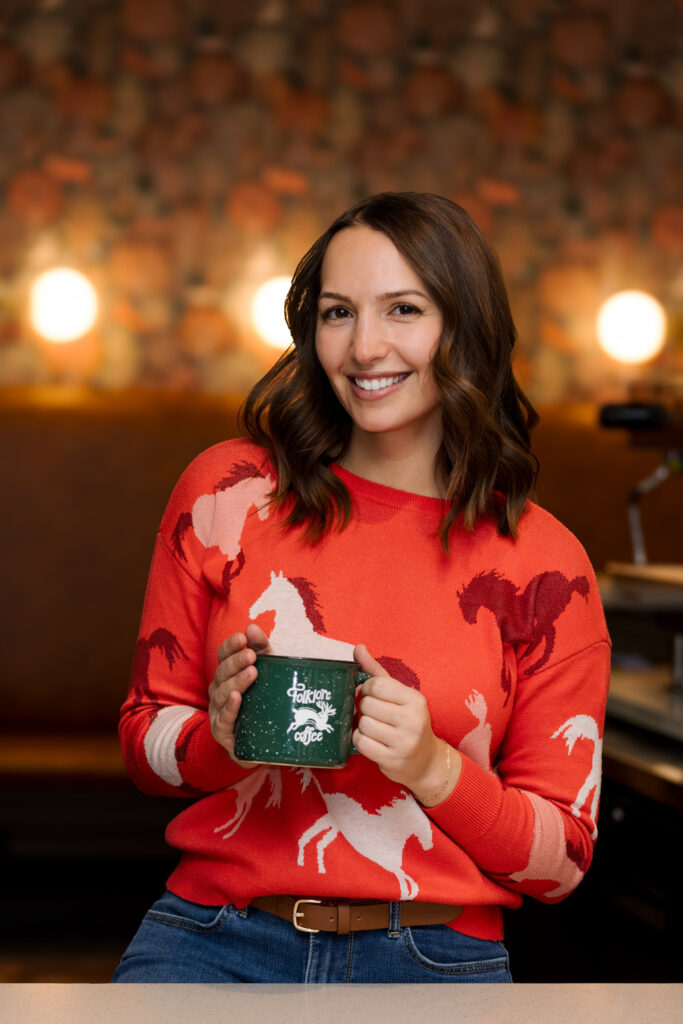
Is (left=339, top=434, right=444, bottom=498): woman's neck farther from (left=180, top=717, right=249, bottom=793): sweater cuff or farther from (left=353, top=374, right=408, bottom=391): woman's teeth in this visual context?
(left=180, top=717, right=249, bottom=793): sweater cuff

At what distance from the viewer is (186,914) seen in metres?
1.20

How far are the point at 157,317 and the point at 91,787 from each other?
1.52m

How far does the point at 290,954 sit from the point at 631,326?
3.14 metres

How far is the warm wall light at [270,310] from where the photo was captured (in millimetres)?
3742

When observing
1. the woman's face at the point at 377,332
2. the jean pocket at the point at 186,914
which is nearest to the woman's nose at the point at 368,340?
the woman's face at the point at 377,332

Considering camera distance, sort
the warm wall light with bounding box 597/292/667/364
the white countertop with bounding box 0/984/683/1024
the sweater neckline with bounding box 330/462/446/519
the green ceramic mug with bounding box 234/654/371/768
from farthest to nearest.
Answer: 1. the warm wall light with bounding box 597/292/667/364
2. the sweater neckline with bounding box 330/462/446/519
3. the green ceramic mug with bounding box 234/654/371/768
4. the white countertop with bounding box 0/984/683/1024

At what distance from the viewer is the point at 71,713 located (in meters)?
3.56

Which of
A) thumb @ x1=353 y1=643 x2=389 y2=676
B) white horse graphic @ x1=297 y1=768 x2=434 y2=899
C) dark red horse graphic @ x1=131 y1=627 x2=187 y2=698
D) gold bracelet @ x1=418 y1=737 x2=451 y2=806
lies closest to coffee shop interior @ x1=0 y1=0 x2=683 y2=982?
dark red horse graphic @ x1=131 y1=627 x2=187 y2=698

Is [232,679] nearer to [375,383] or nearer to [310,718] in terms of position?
[310,718]

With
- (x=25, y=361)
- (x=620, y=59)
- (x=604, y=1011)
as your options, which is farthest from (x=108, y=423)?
(x=604, y=1011)

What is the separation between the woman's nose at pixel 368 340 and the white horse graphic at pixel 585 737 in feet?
1.47

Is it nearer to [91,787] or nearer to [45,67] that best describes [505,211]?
[45,67]

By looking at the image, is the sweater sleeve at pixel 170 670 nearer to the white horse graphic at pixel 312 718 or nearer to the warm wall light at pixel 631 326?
the white horse graphic at pixel 312 718

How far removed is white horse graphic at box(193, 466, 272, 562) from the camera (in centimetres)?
131
